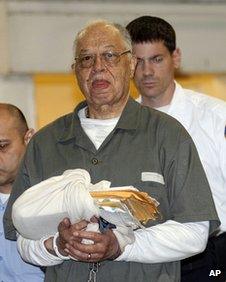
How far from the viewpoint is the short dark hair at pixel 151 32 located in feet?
12.4

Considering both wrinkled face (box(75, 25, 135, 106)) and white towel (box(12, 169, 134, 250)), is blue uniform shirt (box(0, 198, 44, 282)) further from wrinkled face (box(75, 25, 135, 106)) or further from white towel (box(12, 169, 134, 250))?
wrinkled face (box(75, 25, 135, 106))

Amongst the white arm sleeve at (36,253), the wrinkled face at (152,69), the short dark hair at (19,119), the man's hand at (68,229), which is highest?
the wrinkled face at (152,69)

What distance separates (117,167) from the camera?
8.79ft

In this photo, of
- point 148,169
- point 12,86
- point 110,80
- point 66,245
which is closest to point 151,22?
point 110,80

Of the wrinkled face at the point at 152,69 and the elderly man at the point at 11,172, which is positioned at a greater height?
the wrinkled face at the point at 152,69

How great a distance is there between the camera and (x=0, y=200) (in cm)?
324

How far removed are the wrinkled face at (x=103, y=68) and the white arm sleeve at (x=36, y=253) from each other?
525mm

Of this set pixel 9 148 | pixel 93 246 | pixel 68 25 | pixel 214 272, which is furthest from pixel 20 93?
pixel 93 246

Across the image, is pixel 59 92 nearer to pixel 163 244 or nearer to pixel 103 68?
pixel 103 68

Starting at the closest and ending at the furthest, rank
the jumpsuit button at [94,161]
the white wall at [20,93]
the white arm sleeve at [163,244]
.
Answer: the white arm sleeve at [163,244], the jumpsuit button at [94,161], the white wall at [20,93]

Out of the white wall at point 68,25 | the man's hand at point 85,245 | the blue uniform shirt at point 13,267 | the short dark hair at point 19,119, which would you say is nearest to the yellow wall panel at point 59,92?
the white wall at point 68,25

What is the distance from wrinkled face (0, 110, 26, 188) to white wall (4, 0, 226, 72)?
268 cm

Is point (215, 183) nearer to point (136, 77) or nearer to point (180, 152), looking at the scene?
point (136, 77)

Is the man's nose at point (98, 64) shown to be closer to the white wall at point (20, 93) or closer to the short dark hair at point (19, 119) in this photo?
the short dark hair at point (19, 119)
